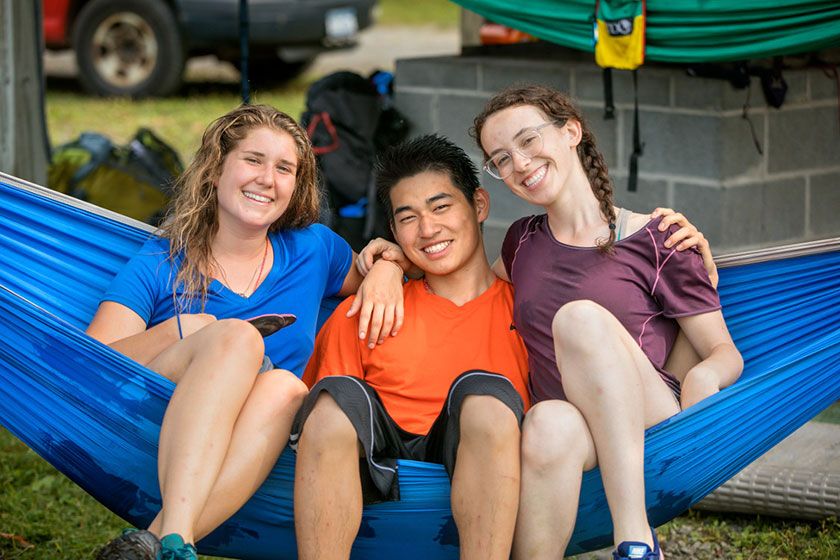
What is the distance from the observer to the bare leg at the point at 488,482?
212cm

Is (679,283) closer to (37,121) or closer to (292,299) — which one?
(292,299)

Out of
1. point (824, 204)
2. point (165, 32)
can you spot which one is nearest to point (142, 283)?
point (824, 204)

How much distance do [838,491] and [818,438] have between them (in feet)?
1.07

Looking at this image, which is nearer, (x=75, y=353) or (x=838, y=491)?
(x=75, y=353)

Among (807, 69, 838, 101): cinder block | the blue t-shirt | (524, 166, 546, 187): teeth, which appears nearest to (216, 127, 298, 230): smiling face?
the blue t-shirt

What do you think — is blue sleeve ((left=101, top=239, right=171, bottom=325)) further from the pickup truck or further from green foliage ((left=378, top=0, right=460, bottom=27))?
green foliage ((left=378, top=0, right=460, bottom=27))

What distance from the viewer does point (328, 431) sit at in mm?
2168

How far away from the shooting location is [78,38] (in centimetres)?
788

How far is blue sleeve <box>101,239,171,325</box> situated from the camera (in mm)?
2498

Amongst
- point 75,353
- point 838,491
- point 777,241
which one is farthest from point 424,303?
point 777,241

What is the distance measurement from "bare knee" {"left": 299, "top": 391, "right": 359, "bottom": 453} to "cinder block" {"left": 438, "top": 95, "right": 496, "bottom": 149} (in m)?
2.10

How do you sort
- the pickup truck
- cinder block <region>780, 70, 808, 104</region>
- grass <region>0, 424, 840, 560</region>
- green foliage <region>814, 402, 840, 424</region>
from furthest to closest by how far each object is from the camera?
the pickup truck
cinder block <region>780, 70, 808, 104</region>
green foliage <region>814, 402, 840, 424</region>
grass <region>0, 424, 840, 560</region>

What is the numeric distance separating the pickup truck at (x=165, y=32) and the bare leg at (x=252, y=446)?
5.69 metres

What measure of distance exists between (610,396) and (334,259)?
753 millimetres
